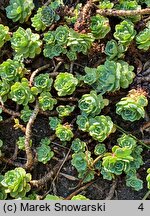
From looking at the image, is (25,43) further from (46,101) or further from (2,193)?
(2,193)

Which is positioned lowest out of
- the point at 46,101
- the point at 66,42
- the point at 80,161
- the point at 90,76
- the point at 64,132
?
the point at 80,161

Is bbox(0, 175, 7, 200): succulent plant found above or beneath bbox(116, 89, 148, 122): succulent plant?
beneath

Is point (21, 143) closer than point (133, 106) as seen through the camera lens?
No

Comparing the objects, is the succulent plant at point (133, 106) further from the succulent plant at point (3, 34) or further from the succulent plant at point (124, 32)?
the succulent plant at point (3, 34)

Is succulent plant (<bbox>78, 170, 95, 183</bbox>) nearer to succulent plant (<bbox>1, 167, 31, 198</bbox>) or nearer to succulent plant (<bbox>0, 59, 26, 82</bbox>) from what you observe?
succulent plant (<bbox>1, 167, 31, 198</bbox>)

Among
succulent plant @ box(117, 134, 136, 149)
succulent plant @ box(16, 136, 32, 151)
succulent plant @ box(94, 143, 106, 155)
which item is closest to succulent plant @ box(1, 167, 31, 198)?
succulent plant @ box(16, 136, 32, 151)

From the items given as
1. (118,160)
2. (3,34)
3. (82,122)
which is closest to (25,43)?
(3,34)

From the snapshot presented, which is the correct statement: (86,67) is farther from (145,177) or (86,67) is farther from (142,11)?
(145,177)
